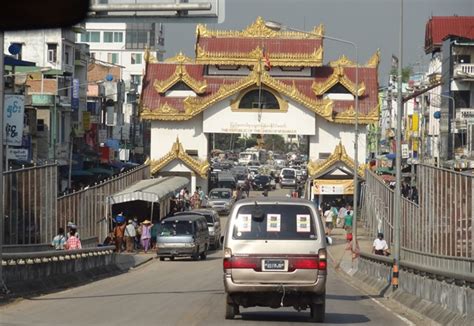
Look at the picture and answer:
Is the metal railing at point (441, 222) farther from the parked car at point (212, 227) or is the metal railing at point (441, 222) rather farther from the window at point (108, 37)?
the window at point (108, 37)

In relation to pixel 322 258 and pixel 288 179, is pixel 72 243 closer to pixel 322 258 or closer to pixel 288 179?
pixel 322 258

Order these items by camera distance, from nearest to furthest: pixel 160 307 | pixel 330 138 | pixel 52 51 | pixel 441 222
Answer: pixel 160 307, pixel 441 222, pixel 52 51, pixel 330 138

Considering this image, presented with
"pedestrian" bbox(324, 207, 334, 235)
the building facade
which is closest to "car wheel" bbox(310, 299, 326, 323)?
"pedestrian" bbox(324, 207, 334, 235)

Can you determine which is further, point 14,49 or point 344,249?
point 14,49

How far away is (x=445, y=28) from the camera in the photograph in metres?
87.9

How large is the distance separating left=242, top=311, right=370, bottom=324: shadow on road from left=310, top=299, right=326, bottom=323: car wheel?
11.7 inches

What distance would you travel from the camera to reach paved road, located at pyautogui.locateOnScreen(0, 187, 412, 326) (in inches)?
661

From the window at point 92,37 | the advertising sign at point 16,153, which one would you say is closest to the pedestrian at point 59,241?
the advertising sign at point 16,153

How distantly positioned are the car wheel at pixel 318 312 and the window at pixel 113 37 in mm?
141433

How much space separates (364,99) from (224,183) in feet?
45.9

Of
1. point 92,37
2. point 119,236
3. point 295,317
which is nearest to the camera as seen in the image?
point 295,317

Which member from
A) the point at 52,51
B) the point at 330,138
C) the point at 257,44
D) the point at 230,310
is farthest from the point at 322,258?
the point at 330,138

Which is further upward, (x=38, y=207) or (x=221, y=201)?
(x=38, y=207)

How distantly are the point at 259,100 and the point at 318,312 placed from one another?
67600 mm
